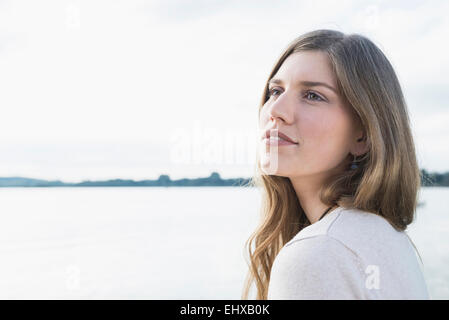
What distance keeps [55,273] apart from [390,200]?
13.6 metres

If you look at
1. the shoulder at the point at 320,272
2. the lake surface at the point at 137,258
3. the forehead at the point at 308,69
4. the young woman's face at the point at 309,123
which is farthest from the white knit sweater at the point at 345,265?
the lake surface at the point at 137,258

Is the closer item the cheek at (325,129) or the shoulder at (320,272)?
the shoulder at (320,272)

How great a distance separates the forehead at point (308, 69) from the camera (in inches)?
66.0

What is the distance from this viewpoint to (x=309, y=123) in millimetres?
1617

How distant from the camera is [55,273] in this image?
44.3 ft

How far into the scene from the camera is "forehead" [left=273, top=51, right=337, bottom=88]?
168cm

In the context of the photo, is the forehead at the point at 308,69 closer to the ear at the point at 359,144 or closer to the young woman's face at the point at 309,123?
the young woman's face at the point at 309,123

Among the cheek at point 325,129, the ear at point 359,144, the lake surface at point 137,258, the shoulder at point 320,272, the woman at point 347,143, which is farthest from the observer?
the lake surface at point 137,258

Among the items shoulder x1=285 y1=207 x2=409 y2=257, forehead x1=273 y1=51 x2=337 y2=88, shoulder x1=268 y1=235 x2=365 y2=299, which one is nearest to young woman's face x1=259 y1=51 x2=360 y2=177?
forehead x1=273 y1=51 x2=337 y2=88

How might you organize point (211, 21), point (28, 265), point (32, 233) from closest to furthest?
point (28, 265)
point (32, 233)
point (211, 21)

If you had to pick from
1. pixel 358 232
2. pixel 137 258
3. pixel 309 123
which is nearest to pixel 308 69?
pixel 309 123
